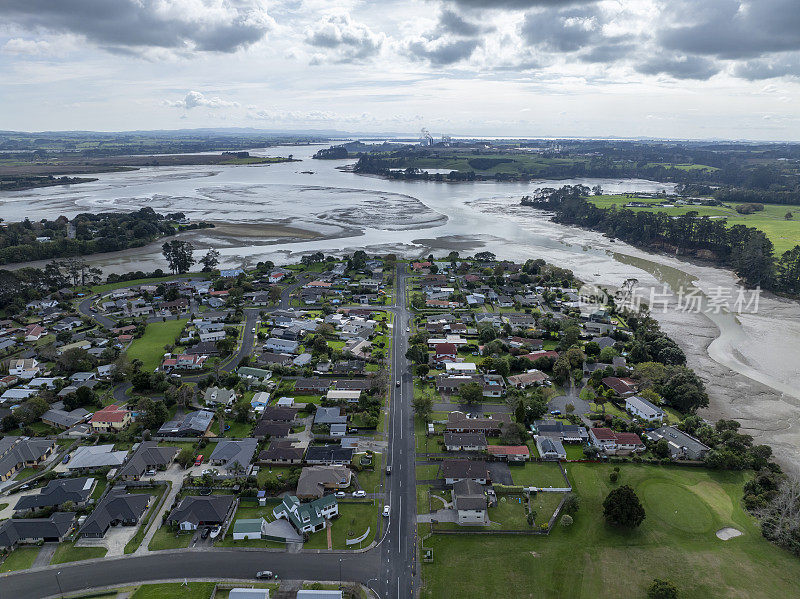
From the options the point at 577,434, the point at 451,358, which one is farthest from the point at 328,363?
the point at 577,434

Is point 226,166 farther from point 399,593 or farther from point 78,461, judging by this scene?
point 399,593

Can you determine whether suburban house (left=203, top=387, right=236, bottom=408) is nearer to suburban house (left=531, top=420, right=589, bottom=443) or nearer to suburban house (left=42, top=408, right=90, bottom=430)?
suburban house (left=42, top=408, right=90, bottom=430)

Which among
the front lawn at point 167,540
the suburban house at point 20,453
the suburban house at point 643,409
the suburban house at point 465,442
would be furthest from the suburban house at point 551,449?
the suburban house at point 20,453

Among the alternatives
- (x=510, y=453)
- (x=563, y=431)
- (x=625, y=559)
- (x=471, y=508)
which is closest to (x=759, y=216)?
(x=563, y=431)

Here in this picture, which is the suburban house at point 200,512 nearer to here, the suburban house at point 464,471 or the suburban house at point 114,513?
the suburban house at point 114,513

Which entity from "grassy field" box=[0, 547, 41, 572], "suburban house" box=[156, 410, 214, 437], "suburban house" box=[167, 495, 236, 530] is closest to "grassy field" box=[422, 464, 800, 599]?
"suburban house" box=[167, 495, 236, 530]
